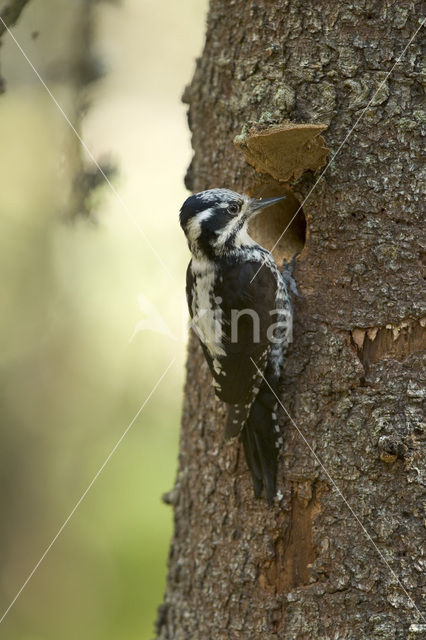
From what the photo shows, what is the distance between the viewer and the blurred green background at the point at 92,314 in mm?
4359

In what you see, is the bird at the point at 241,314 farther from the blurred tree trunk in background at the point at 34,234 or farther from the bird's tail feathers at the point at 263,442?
the blurred tree trunk in background at the point at 34,234

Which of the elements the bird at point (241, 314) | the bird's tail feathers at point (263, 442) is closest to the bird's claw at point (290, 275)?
the bird at point (241, 314)

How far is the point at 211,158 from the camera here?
3469 millimetres

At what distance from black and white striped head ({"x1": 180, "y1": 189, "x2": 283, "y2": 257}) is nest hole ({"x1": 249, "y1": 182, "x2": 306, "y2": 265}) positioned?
0.11m

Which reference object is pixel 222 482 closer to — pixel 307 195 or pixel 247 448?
pixel 247 448

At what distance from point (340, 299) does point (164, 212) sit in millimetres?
2362

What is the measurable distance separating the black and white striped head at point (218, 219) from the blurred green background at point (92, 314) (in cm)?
84

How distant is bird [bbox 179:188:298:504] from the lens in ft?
10.1

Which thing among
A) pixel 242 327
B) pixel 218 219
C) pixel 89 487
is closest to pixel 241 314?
pixel 242 327

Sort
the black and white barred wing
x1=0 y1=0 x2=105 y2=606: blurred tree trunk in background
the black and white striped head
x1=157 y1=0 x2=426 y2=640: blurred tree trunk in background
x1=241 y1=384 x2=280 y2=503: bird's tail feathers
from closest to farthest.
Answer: x1=157 y1=0 x2=426 y2=640: blurred tree trunk in background, x1=241 y1=384 x2=280 y2=503: bird's tail feathers, the black and white barred wing, the black and white striped head, x1=0 y1=0 x2=105 y2=606: blurred tree trunk in background

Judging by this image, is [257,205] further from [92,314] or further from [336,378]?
[92,314]

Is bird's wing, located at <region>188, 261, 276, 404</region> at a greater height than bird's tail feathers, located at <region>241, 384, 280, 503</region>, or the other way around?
bird's wing, located at <region>188, 261, 276, 404</region>

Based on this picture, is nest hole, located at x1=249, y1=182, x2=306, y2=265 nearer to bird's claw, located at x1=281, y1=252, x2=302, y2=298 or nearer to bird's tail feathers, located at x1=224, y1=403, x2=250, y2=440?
bird's claw, located at x1=281, y1=252, x2=302, y2=298

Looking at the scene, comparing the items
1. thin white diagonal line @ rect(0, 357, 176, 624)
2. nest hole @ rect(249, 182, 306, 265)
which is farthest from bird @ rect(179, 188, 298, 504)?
thin white diagonal line @ rect(0, 357, 176, 624)
